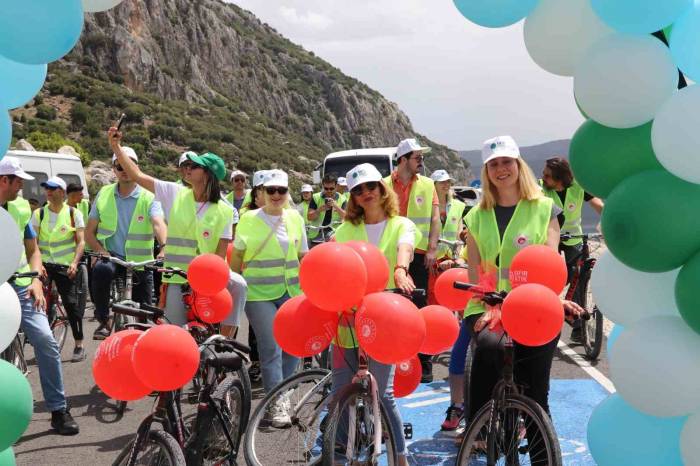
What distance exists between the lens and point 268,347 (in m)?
5.87

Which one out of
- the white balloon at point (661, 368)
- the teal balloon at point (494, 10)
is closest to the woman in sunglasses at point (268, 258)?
the teal balloon at point (494, 10)

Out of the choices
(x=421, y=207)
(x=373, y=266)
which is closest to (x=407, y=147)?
(x=421, y=207)

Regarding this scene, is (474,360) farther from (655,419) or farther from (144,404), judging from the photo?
(144,404)

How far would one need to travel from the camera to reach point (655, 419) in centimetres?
247

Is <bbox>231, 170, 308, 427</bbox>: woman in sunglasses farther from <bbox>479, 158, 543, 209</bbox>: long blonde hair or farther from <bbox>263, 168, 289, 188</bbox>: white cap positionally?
<bbox>479, 158, 543, 209</bbox>: long blonde hair

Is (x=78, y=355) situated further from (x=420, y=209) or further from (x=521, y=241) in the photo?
(x=521, y=241)

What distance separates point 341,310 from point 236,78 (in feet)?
287

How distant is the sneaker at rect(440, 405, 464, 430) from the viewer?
5.66m

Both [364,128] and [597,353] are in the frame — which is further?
[364,128]

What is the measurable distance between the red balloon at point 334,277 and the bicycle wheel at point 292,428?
90 cm

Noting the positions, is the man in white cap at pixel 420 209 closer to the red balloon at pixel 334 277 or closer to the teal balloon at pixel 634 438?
the red balloon at pixel 334 277

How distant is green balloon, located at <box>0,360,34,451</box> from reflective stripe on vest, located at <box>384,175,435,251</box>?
17.0ft

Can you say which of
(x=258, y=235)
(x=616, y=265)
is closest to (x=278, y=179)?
(x=258, y=235)

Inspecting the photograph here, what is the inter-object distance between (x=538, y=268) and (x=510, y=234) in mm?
498
